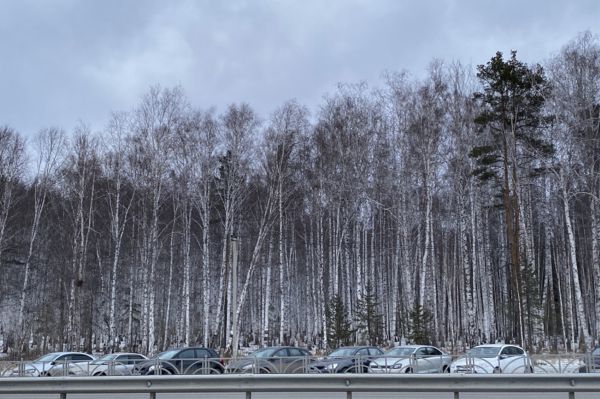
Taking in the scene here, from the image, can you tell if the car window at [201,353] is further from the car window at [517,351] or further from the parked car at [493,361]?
the car window at [517,351]

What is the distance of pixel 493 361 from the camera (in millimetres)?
22078

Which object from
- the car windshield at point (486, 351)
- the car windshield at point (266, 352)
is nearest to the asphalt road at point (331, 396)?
the car windshield at point (266, 352)

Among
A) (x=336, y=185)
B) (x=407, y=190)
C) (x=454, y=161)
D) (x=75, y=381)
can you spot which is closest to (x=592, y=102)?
(x=454, y=161)

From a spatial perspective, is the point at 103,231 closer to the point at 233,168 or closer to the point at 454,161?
the point at 233,168

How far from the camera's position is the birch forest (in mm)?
33688

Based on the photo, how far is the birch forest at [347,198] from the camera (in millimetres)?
33688

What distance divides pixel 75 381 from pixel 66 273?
34.6 m

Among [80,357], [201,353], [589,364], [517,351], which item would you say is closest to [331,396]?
[589,364]

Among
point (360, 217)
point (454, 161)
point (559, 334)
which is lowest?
point (559, 334)

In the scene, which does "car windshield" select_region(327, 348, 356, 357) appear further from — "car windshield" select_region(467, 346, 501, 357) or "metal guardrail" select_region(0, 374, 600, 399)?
"metal guardrail" select_region(0, 374, 600, 399)

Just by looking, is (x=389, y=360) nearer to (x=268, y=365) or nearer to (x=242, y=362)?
(x=268, y=365)

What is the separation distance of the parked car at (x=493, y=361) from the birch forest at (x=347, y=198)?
29.0 ft

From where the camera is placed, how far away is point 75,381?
12.9 m

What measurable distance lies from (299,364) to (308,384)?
342 inches
